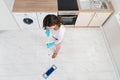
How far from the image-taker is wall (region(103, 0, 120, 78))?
2109 mm

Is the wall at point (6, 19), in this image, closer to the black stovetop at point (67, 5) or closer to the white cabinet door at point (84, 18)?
the black stovetop at point (67, 5)

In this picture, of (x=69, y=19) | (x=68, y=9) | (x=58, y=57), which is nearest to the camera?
(x=68, y=9)

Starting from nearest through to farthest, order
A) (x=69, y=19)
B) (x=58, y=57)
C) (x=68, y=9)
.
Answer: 1. (x=68, y=9)
2. (x=58, y=57)
3. (x=69, y=19)

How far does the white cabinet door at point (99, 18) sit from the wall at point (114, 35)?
0.11m

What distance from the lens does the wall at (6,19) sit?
73.3 inches

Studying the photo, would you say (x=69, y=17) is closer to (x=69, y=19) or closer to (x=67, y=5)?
(x=69, y=19)

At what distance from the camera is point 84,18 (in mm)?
2332

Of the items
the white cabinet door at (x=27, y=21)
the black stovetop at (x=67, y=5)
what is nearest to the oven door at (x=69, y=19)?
the black stovetop at (x=67, y=5)

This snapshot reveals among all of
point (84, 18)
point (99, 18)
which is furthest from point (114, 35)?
point (84, 18)

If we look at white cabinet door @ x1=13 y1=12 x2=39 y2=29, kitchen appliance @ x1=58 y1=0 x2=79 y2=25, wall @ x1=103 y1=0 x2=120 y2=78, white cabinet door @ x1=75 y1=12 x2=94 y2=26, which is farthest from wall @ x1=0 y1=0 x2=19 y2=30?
wall @ x1=103 y1=0 x2=120 y2=78

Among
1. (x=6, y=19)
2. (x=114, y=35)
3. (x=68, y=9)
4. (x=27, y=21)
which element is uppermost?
(x=68, y=9)

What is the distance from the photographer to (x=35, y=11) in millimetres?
2051

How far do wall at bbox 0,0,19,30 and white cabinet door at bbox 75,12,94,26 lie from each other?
1196 mm

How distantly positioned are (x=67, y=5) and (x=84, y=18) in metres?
0.41
